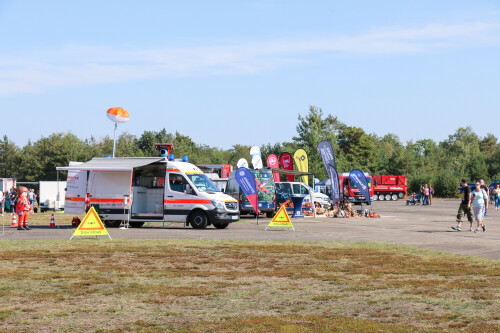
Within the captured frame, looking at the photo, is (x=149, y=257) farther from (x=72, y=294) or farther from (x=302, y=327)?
(x=302, y=327)

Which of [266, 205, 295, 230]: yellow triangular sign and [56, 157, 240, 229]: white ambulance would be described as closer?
[266, 205, 295, 230]: yellow triangular sign

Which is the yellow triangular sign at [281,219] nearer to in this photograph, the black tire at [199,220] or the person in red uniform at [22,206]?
the black tire at [199,220]

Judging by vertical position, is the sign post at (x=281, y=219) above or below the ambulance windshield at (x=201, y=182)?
below

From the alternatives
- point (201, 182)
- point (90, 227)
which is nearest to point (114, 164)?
point (201, 182)

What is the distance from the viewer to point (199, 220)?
23.3 m

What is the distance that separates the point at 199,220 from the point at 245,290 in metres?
13.7

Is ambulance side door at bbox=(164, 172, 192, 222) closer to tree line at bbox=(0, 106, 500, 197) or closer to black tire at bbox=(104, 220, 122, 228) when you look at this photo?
black tire at bbox=(104, 220, 122, 228)

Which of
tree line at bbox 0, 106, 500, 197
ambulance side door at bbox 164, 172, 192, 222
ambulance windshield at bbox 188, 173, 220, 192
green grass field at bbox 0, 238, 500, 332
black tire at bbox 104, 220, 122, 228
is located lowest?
green grass field at bbox 0, 238, 500, 332

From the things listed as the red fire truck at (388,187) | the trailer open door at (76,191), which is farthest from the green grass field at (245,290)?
the red fire truck at (388,187)

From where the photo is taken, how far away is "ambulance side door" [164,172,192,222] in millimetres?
23328

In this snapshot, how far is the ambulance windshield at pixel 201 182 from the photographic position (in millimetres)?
23594

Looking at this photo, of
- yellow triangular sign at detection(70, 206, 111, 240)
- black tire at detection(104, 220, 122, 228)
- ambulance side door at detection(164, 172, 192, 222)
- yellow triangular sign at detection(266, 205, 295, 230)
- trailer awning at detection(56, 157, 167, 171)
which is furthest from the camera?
black tire at detection(104, 220, 122, 228)

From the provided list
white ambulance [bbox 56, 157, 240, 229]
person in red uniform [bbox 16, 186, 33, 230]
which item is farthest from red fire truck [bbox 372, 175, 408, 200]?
person in red uniform [bbox 16, 186, 33, 230]

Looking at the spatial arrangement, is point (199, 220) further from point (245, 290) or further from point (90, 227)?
point (245, 290)
